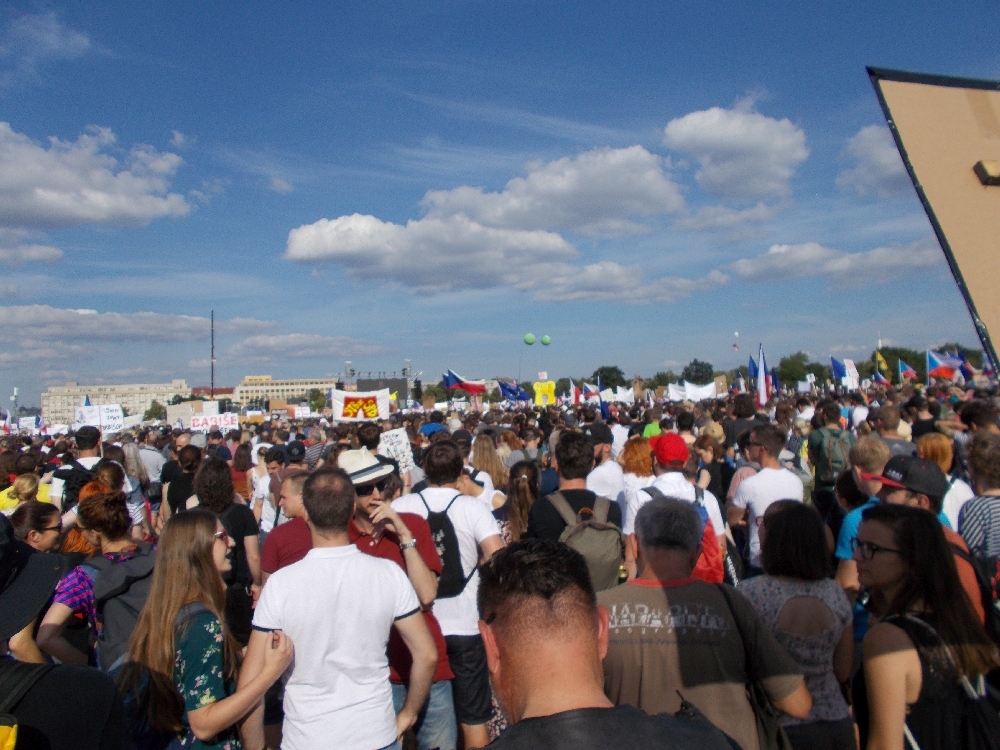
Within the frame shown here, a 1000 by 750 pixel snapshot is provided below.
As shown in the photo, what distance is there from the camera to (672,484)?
5.02m

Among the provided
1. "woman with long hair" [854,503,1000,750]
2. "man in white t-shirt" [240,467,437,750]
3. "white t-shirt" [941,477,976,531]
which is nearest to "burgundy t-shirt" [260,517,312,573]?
"man in white t-shirt" [240,467,437,750]

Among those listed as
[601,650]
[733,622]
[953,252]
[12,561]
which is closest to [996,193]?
[953,252]

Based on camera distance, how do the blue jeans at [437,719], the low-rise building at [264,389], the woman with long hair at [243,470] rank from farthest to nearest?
the low-rise building at [264,389] → the woman with long hair at [243,470] → the blue jeans at [437,719]

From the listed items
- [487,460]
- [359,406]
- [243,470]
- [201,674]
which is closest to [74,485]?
[243,470]

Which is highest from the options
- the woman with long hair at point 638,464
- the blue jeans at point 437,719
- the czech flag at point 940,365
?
the czech flag at point 940,365

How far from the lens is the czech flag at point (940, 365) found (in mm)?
19062

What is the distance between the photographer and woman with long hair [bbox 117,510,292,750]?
2.79 metres

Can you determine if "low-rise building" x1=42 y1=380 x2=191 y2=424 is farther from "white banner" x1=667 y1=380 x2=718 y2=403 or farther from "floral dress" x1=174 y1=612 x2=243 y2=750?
"floral dress" x1=174 y1=612 x2=243 y2=750

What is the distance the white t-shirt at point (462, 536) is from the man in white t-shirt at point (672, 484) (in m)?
1.16

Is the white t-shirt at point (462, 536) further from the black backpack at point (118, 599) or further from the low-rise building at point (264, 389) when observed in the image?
the low-rise building at point (264, 389)

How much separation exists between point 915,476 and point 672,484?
1582 millimetres

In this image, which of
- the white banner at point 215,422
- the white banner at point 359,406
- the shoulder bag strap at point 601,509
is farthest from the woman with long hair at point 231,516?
the white banner at point 215,422

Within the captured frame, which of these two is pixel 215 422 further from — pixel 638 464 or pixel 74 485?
pixel 638 464

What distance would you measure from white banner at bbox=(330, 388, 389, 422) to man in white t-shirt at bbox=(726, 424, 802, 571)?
478 inches
